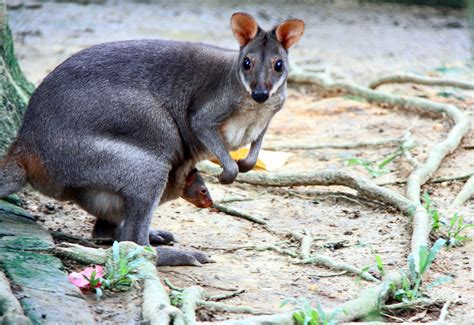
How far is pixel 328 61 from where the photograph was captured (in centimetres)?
1040

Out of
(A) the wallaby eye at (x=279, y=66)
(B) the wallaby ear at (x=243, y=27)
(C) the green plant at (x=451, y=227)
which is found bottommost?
(C) the green plant at (x=451, y=227)

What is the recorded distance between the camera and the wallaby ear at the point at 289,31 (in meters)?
5.41

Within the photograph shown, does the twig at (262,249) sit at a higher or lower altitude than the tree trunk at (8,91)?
lower

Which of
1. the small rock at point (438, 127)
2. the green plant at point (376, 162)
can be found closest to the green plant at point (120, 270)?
the green plant at point (376, 162)

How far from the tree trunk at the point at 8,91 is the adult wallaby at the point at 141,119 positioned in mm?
853

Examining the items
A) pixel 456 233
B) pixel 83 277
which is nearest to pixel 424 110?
pixel 456 233

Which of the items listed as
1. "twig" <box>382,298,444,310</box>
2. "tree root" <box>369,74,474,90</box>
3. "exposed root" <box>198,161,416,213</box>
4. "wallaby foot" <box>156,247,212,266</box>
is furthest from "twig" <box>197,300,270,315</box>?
"tree root" <box>369,74,474,90</box>

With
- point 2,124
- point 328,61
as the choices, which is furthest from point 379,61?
point 2,124

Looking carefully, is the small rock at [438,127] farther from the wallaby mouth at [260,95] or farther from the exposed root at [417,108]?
the wallaby mouth at [260,95]

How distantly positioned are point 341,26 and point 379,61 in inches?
79.8

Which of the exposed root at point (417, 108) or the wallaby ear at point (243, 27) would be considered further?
the exposed root at point (417, 108)

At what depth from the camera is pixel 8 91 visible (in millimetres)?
6098

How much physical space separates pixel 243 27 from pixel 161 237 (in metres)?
1.36

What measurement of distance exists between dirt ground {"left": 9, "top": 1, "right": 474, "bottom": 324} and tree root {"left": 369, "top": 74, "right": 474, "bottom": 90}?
92mm
